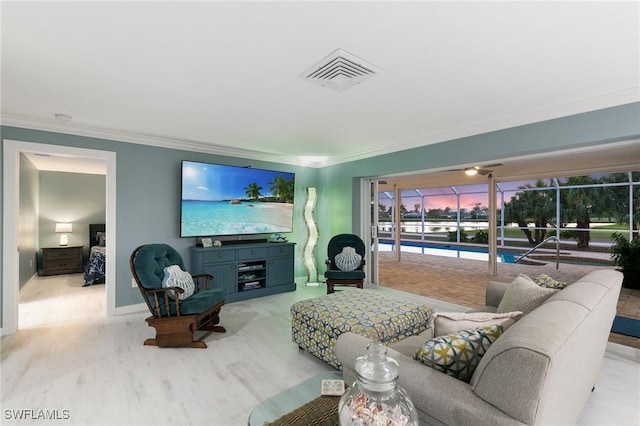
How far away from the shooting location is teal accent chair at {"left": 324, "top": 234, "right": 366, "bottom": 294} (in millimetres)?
4461

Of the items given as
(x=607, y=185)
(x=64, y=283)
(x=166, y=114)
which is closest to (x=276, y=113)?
(x=166, y=114)

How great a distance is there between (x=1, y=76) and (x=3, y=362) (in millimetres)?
2444

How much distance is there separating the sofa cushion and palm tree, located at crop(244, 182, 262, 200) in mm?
3724

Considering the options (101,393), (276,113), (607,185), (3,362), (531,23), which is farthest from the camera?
(607,185)

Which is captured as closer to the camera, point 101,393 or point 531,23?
point 531,23

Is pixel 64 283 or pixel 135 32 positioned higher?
pixel 135 32

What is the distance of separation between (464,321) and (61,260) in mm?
7814

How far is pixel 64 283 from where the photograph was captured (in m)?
5.61

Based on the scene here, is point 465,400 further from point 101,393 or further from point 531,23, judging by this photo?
point 101,393

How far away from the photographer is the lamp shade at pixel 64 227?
657cm

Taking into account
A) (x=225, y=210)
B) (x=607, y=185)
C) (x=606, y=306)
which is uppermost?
(x=607, y=185)

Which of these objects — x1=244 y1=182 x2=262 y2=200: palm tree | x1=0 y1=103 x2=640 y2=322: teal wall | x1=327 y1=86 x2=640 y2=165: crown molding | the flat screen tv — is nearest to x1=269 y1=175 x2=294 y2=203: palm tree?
the flat screen tv
